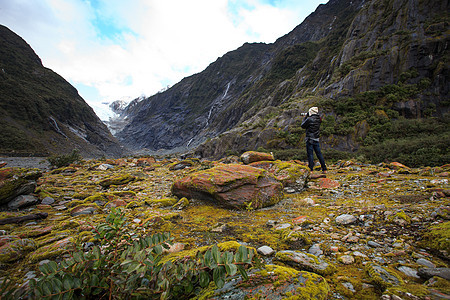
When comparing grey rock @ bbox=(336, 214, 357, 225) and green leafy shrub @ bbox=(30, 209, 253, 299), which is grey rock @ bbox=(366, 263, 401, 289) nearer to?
grey rock @ bbox=(336, 214, 357, 225)

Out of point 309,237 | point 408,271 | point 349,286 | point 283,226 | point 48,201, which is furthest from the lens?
point 48,201

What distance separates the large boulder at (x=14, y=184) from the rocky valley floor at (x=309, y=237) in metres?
0.14

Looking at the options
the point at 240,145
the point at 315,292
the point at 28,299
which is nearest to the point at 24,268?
the point at 28,299

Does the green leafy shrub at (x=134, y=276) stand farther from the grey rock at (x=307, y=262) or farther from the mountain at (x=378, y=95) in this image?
the mountain at (x=378, y=95)

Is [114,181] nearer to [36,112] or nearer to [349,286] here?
[349,286]

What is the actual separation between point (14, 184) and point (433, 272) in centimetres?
719

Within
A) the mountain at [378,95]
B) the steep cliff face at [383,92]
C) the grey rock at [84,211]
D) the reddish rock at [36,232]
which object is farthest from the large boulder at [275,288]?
the steep cliff face at [383,92]

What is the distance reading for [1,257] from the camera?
1845mm

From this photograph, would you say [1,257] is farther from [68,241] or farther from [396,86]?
[396,86]

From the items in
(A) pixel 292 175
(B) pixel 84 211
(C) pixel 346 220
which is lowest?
(C) pixel 346 220

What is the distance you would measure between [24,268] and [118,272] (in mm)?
1617

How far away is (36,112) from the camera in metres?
45.6

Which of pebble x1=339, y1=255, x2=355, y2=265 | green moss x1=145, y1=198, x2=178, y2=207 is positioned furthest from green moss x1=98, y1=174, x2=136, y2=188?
pebble x1=339, y1=255, x2=355, y2=265

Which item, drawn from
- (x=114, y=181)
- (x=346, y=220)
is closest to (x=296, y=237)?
(x=346, y=220)
